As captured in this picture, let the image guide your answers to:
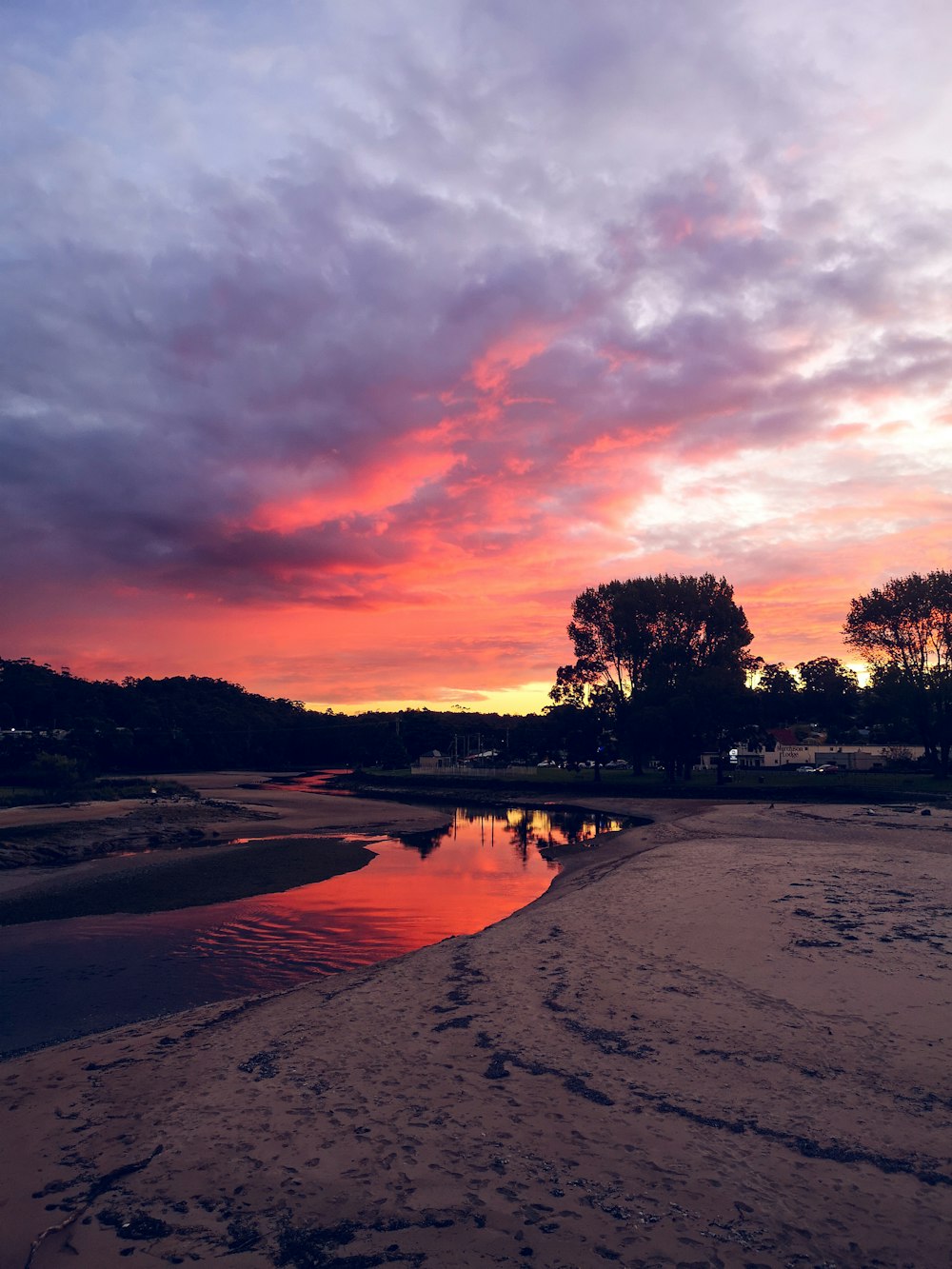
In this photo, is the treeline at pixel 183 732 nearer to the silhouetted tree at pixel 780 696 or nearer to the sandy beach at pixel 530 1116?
the silhouetted tree at pixel 780 696

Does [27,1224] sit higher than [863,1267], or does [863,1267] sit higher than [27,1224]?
[863,1267]

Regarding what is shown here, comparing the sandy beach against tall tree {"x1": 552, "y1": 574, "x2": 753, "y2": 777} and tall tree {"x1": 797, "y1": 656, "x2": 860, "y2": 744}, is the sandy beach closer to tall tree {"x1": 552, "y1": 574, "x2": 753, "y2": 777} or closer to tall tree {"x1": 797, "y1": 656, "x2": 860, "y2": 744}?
tall tree {"x1": 552, "y1": 574, "x2": 753, "y2": 777}

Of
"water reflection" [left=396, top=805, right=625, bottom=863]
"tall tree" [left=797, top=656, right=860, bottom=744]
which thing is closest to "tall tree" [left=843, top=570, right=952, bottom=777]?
"water reflection" [left=396, top=805, right=625, bottom=863]

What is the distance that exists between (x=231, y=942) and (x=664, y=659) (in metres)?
59.3

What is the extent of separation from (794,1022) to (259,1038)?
25.7 ft

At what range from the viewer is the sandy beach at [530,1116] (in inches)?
229

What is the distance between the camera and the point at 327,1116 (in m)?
8.03

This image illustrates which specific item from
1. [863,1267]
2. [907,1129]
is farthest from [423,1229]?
[907,1129]

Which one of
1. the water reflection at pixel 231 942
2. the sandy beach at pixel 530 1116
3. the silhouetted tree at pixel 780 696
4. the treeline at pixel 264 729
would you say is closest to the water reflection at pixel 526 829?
the water reflection at pixel 231 942

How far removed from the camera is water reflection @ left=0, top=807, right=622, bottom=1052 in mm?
14234

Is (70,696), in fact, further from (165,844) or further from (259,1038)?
(259,1038)

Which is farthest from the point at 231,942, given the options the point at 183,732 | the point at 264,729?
the point at 264,729

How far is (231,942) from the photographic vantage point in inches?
756

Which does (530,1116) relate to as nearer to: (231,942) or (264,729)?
(231,942)
